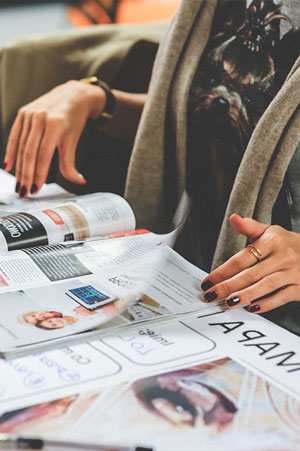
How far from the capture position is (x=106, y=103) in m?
0.97

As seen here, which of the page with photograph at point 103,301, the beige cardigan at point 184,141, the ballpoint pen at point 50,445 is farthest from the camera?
the beige cardigan at point 184,141

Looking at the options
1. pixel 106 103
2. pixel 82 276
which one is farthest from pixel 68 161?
pixel 82 276

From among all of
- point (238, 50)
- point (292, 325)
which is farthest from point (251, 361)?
point (238, 50)

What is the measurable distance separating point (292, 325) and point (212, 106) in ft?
1.11

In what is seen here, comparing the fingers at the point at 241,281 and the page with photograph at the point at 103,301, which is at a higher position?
the fingers at the point at 241,281

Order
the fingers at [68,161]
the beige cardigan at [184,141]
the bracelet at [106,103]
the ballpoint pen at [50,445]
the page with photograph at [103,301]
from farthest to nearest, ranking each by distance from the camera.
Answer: the bracelet at [106,103] → the fingers at [68,161] → the beige cardigan at [184,141] → the page with photograph at [103,301] → the ballpoint pen at [50,445]

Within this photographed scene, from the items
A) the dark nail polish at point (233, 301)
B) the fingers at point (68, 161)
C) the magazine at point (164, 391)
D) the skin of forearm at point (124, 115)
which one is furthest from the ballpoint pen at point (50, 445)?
the skin of forearm at point (124, 115)

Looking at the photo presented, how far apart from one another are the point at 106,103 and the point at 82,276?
0.51 m

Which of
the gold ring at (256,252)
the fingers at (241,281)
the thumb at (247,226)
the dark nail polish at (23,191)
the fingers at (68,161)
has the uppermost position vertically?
the thumb at (247,226)

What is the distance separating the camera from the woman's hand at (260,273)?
51 centimetres

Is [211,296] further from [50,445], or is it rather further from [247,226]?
[50,445]

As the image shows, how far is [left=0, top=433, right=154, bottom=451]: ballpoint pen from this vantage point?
32cm

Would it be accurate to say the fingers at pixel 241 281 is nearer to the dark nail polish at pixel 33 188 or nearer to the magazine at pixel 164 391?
the magazine at pixel 164 391

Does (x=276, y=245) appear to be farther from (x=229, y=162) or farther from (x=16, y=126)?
(x=16, y=126)
